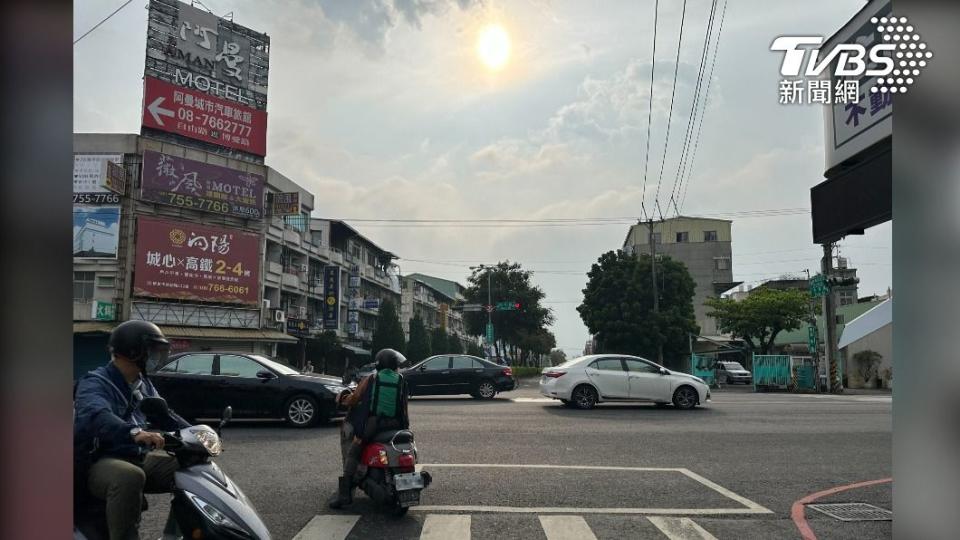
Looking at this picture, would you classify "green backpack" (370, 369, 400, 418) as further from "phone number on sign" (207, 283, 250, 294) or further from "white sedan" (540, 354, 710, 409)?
"phone number on sign" (207, 283, 250, 294)

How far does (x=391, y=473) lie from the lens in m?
6.01

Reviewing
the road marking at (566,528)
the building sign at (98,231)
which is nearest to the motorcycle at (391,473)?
the road marking at (566,528)

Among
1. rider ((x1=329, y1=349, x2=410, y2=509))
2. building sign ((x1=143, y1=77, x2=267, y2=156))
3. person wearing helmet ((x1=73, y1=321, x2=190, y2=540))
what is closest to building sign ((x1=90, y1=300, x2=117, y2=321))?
building sign ((x1=143, y1=77, x2=267, y2=156))

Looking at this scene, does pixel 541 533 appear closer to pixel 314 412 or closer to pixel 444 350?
pixel 314 412

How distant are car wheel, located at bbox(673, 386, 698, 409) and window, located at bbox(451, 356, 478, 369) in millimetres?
6064

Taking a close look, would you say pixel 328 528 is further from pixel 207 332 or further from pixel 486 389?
pixel 207 332

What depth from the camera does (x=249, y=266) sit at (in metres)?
36.8

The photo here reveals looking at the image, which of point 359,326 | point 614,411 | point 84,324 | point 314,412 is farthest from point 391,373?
point 359,326

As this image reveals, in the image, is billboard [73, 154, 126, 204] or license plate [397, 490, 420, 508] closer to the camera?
license plate [397, 490, 420, 508]

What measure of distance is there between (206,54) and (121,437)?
37.3m

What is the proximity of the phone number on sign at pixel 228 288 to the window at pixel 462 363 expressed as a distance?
65.3ft

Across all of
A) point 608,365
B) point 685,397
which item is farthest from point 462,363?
point 685,397

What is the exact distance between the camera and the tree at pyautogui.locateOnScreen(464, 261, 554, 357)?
63.7 metres

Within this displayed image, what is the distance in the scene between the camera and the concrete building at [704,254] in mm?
68688
